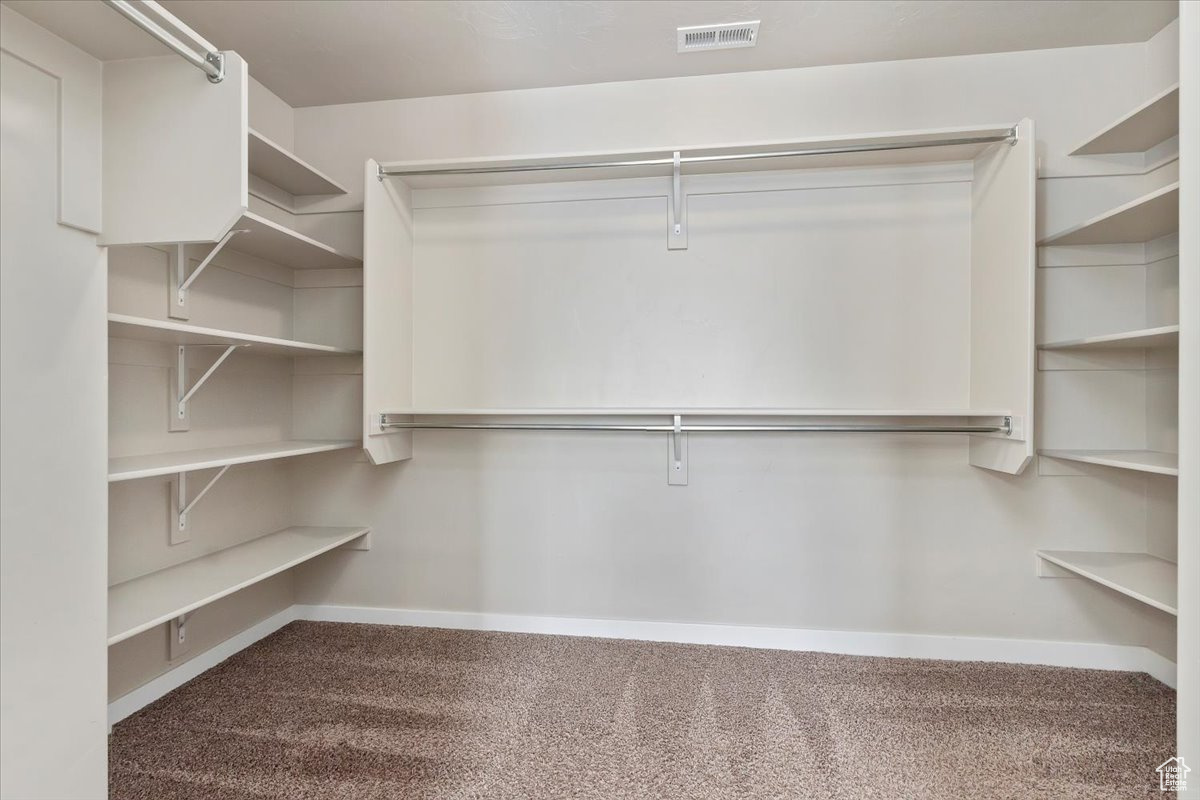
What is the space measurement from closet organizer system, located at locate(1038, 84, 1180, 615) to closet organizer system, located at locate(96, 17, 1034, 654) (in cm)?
25

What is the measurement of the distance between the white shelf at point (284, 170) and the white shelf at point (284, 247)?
236mm

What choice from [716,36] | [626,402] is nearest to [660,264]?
[626,402]

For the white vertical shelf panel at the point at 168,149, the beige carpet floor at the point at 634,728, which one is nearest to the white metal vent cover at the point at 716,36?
the white vertical shelf panel at the point at 168,149

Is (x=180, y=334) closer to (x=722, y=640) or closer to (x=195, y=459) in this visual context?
(x=195, y=459)

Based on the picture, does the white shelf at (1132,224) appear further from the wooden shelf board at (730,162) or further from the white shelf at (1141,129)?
the wooden shelf board at (730,162)

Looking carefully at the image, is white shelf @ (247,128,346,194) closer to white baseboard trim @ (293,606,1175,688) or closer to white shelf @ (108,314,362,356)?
white shelf @ (108,314,362,356)

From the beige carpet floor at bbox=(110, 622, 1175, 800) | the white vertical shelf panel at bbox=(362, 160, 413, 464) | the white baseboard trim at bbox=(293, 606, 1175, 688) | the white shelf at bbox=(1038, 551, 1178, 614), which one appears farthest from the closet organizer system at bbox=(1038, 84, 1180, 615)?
the white vertical shelf panel at bbox=(362, 160, 413, 464)

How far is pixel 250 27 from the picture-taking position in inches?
75.6

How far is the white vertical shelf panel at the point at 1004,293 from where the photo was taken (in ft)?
5.97

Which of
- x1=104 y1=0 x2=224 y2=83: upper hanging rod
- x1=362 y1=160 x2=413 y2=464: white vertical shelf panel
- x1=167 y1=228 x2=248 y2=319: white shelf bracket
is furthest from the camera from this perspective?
x1=362 y1=160 x2=413 y2=464: white vertical shelf panel

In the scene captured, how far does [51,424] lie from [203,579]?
0.78m

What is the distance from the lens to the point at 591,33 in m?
1.98

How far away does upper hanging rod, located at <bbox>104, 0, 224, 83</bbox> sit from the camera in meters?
1.12

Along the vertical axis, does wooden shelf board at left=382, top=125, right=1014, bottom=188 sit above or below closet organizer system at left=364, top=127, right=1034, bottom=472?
above
